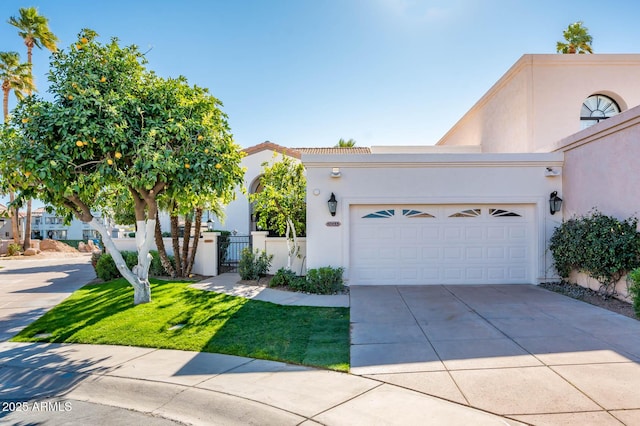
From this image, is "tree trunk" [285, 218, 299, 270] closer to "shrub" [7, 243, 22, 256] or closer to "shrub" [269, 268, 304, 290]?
"shrub" [269, 268, 304, 290]

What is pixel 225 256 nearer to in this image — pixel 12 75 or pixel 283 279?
pixel 283 279

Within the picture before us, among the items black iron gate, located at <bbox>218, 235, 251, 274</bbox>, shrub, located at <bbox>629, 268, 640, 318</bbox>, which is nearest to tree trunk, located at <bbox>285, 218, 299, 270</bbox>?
black iron gate, located at <bbox>218, 235, 251, 274</bbox>

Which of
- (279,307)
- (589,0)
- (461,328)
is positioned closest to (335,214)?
(279,307)

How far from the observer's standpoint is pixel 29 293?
1020cm

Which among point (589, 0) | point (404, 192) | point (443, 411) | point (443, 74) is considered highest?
point (589, 0)

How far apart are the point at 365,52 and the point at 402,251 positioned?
7.40m

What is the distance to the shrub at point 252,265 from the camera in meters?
10.5

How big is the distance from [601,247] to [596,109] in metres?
7.69

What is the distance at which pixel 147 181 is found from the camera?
6328 mm

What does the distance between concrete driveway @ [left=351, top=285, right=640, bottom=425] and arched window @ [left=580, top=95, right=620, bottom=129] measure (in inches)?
316

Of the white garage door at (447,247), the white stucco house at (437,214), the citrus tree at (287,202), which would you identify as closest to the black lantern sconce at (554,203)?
the white stucco house at (437,214)

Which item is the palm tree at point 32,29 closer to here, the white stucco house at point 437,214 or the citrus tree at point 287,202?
the citrus tree at point 287,202

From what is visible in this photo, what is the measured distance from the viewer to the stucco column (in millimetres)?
11609

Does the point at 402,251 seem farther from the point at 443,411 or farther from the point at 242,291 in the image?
the point at 443,411
